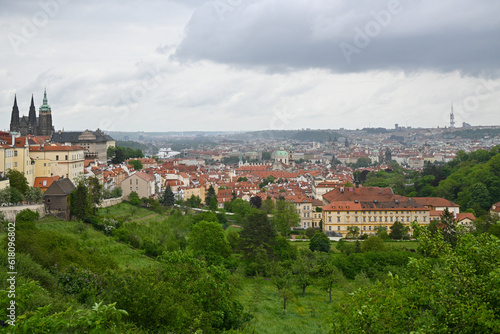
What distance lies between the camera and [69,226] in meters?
32.5

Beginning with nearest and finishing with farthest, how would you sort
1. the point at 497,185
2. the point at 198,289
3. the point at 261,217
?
the point at 198,289, the point at 261,217, the point at 497,185

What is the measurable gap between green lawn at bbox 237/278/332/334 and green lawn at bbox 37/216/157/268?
252 inches

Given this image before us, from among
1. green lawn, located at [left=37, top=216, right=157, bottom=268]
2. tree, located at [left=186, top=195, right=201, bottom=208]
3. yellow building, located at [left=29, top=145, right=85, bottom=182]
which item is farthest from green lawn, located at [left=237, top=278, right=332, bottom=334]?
tree, located at [left=186, top=195, right=201, bottom=208]

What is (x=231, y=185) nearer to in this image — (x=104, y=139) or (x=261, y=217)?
(x=104, y=139)

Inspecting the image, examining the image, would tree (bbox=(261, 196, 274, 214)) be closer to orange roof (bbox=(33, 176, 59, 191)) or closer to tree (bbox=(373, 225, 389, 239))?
Result: tree (bbox=(373, 225, 389, 239))

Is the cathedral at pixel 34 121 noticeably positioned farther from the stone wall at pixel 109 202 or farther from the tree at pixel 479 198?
the tree at pixel 479 198

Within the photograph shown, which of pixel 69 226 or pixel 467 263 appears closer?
pixel 467 263

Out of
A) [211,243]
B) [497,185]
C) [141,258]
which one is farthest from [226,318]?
[497,185]

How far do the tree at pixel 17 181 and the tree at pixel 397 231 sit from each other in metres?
35.4

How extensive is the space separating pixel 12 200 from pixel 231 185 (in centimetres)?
5074

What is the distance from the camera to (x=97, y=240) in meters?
31.5

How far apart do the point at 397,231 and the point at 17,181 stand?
36.5 m

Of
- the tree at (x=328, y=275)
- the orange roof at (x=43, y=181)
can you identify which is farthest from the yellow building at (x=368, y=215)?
the orange roof at (x=43, y=181)

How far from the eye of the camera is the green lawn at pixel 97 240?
95.1 feet
